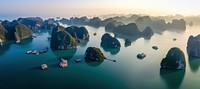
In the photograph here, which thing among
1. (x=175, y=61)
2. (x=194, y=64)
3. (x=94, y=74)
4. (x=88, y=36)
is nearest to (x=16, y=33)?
(x=88, y=36)

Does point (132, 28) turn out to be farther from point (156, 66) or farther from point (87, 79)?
point (87, 79)

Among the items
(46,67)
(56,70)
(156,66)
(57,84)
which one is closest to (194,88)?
(156,66)

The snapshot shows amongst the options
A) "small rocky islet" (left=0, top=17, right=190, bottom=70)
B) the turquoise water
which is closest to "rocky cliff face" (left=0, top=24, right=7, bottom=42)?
"small rocky islet" (left=0, top=17, right=190, bottom=70)

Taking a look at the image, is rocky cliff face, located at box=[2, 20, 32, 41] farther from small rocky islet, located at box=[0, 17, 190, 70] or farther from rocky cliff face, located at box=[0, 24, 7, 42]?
rocky cliff face, located at box=[0, 24, 7, 42]

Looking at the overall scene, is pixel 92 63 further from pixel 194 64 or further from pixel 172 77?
pixel 194 64

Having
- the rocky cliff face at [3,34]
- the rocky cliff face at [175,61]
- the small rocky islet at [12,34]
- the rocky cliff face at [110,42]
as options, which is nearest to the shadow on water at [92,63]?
the rocky cliff face at [175,61]

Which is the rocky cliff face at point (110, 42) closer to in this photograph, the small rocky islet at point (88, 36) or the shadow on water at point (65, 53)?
the small rocky islet at point (88, 36)
